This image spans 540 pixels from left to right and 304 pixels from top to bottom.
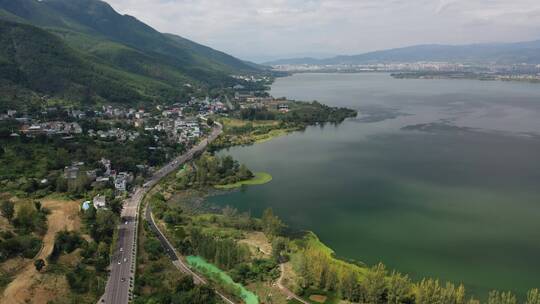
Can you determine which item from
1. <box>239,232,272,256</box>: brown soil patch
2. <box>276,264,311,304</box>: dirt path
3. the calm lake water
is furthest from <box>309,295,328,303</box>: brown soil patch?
the calm lake water

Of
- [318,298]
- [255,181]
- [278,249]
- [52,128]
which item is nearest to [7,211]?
[278,249]

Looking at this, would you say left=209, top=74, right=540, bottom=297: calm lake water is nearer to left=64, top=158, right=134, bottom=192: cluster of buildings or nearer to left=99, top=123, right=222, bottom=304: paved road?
left=99, top=123, right=222, bottom=304: paved road

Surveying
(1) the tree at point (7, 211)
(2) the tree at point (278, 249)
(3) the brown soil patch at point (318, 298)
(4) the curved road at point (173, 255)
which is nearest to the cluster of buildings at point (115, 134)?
(4) the curved road at point (173, 255)

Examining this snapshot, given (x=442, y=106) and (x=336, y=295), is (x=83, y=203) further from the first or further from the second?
(x=442, y=106)

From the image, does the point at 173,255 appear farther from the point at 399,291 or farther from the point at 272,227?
the point at 399,291

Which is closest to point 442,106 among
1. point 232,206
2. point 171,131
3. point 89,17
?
point 171,131

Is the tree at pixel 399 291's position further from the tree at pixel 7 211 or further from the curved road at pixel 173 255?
the tree at pixel 7 211
